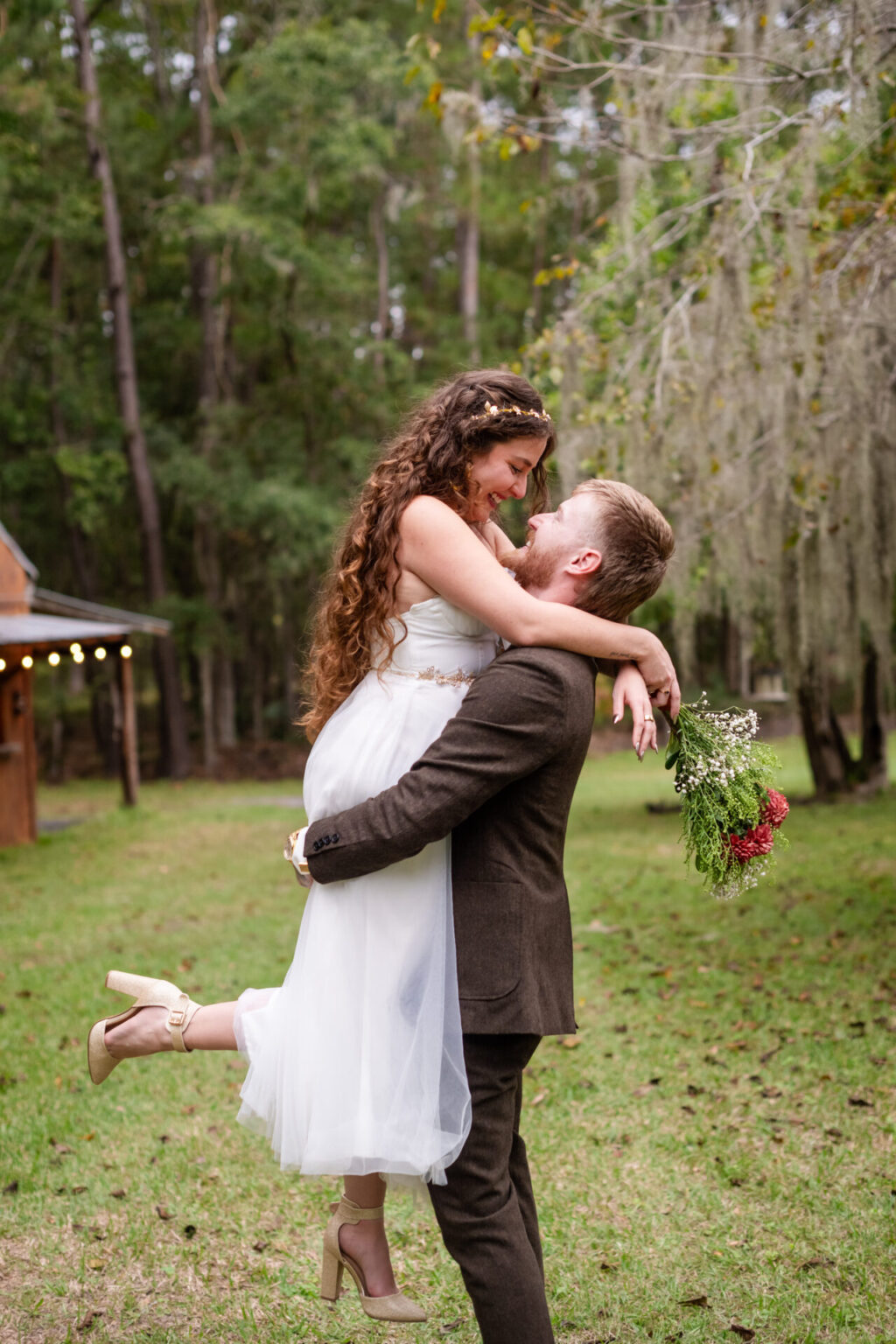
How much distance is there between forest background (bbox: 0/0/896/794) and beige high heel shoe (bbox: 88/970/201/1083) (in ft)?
12.6

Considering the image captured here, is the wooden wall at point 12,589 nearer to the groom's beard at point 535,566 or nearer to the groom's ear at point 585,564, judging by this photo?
the groom's beard at point 535,566

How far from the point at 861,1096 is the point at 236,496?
672 inches

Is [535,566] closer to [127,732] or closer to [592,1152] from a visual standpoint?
[592,1152]

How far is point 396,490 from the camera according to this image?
2357 millimetres

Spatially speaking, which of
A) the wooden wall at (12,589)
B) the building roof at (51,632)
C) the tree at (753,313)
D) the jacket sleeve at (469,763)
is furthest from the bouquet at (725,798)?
the wooden wall at (12,589)

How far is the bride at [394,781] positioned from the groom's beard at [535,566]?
0.11 meters

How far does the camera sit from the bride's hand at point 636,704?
7.39 ft

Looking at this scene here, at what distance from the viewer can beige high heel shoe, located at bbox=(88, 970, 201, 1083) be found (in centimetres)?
253

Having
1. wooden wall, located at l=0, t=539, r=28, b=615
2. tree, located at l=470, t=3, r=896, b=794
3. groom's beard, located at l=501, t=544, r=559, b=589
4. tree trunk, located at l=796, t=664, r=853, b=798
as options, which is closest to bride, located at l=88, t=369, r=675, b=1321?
groom's beard, located at l=501, t=544, r=559, b=589

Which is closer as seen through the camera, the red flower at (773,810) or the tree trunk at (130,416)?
the red flower at (773,810)

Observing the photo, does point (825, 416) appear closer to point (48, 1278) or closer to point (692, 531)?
point (692, 531)

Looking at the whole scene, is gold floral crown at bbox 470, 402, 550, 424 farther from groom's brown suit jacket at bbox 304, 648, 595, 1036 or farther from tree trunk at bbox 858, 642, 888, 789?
tree trunk at bbox 858, 642, 888, 789

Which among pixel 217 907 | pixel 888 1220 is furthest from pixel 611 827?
pixel 888 1220

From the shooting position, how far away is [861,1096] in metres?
4.41
